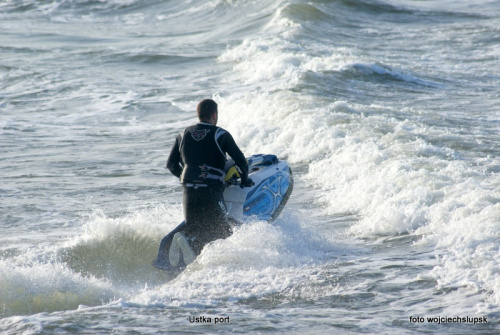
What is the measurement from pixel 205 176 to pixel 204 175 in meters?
0.01

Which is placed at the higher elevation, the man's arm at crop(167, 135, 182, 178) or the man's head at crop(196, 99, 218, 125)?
the man's head at crop(196, 99, 218, 125)

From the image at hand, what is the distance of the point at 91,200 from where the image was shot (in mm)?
9797

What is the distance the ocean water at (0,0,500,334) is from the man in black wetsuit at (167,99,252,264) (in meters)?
0.19

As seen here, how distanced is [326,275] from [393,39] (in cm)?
2180

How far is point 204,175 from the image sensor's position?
6.35 m

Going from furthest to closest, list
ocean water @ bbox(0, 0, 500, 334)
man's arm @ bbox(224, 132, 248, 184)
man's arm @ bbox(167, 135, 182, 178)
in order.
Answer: man's arm @ bbox(167, 135, 182, 178), man's arm @ bbox(224, 132, 248, 184), ocean water @ bbox(0, 0, 500, 334)

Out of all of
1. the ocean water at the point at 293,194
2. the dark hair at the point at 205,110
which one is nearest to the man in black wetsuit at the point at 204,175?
A: the dark hair at the point at 205,110

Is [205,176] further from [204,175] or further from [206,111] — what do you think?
[206,111]

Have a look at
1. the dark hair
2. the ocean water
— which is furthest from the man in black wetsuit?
the ocean water

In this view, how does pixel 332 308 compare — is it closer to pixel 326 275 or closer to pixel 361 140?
pixel 326 275

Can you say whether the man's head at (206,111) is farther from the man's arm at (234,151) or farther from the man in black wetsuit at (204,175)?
→ the man's arm at (234,151)

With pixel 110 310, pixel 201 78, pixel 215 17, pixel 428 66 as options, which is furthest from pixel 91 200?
pixel 215 17

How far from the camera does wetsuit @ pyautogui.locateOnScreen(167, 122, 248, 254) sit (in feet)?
20.7

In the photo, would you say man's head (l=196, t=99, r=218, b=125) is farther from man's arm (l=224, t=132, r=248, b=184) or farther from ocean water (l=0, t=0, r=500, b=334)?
ocean water (l=0, t=0, r=500, b=334)
